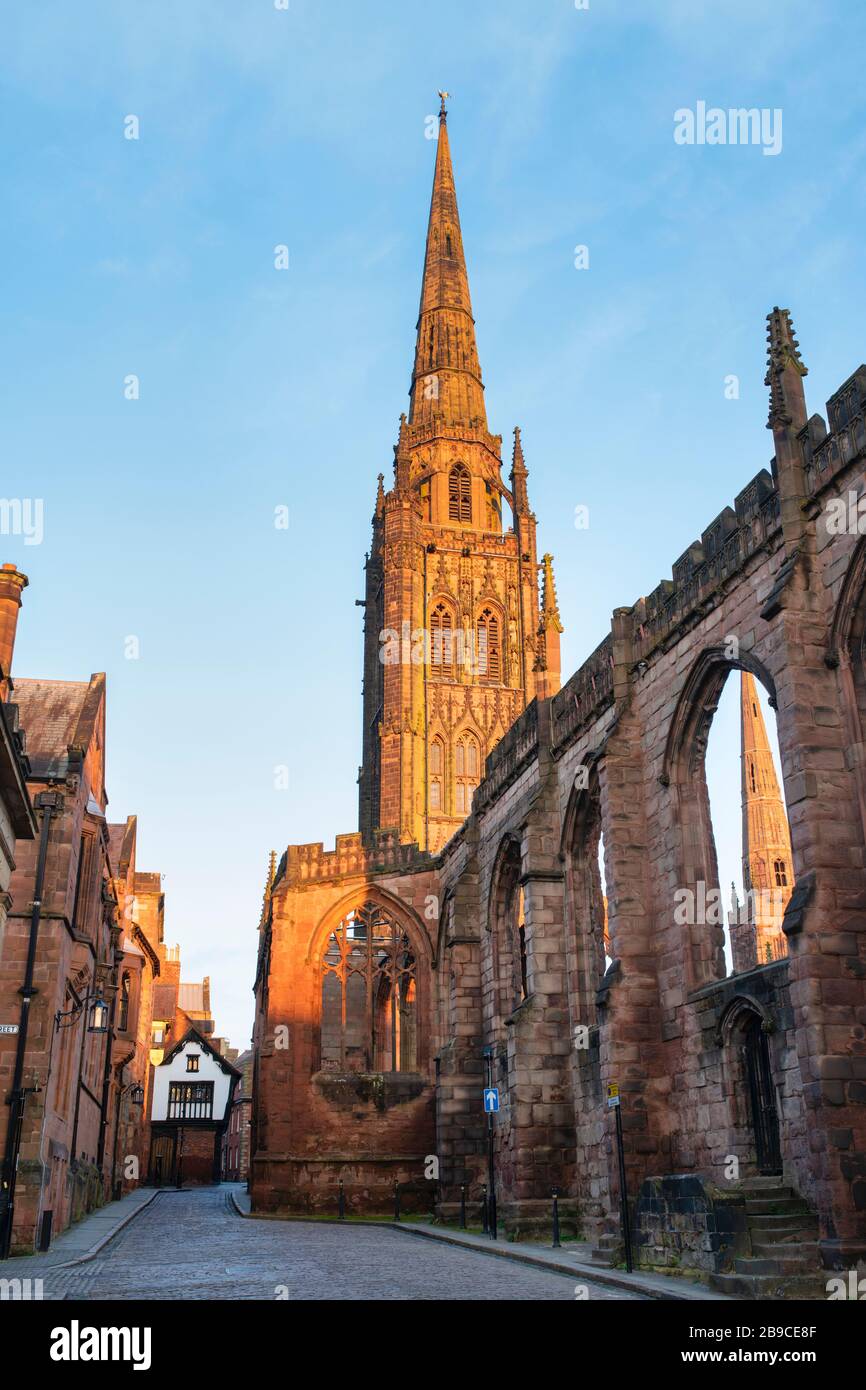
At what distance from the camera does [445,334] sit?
78.2 m

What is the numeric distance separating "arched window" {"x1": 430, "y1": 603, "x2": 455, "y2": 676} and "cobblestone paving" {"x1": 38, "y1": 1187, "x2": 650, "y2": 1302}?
41.1m

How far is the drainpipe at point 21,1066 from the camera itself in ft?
59.2

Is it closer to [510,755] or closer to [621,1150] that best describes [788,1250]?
[621,1150]

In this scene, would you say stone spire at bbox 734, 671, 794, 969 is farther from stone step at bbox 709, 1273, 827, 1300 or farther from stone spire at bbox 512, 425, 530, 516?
stone step at bbox 709, 1273, 827, 1300

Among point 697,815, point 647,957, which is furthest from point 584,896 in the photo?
point 697,815

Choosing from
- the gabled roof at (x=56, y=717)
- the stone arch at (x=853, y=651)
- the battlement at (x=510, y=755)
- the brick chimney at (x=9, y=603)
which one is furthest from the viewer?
the battlement at (x=510, y=755)

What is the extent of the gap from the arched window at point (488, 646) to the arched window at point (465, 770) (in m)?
4.22

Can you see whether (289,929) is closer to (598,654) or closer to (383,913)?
(383,913)

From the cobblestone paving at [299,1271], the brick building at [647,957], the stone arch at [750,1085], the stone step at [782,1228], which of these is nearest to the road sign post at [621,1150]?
the brick building at [647,957]

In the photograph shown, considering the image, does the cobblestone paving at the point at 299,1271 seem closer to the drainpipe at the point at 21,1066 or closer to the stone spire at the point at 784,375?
the drainpipe at the point at 21,1066

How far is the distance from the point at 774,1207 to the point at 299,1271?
5.96 m

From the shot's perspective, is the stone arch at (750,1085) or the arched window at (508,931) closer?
the stone arch at (750,1085)

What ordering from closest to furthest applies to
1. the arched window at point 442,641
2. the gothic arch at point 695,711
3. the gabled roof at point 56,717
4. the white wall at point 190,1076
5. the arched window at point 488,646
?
1. the gothic arch at point 695,711
2. the gabled roof at point 56,717
3. the arched window at point 442,641
4. the arched window at point 488,646
5. the white wall at point 190,1076
